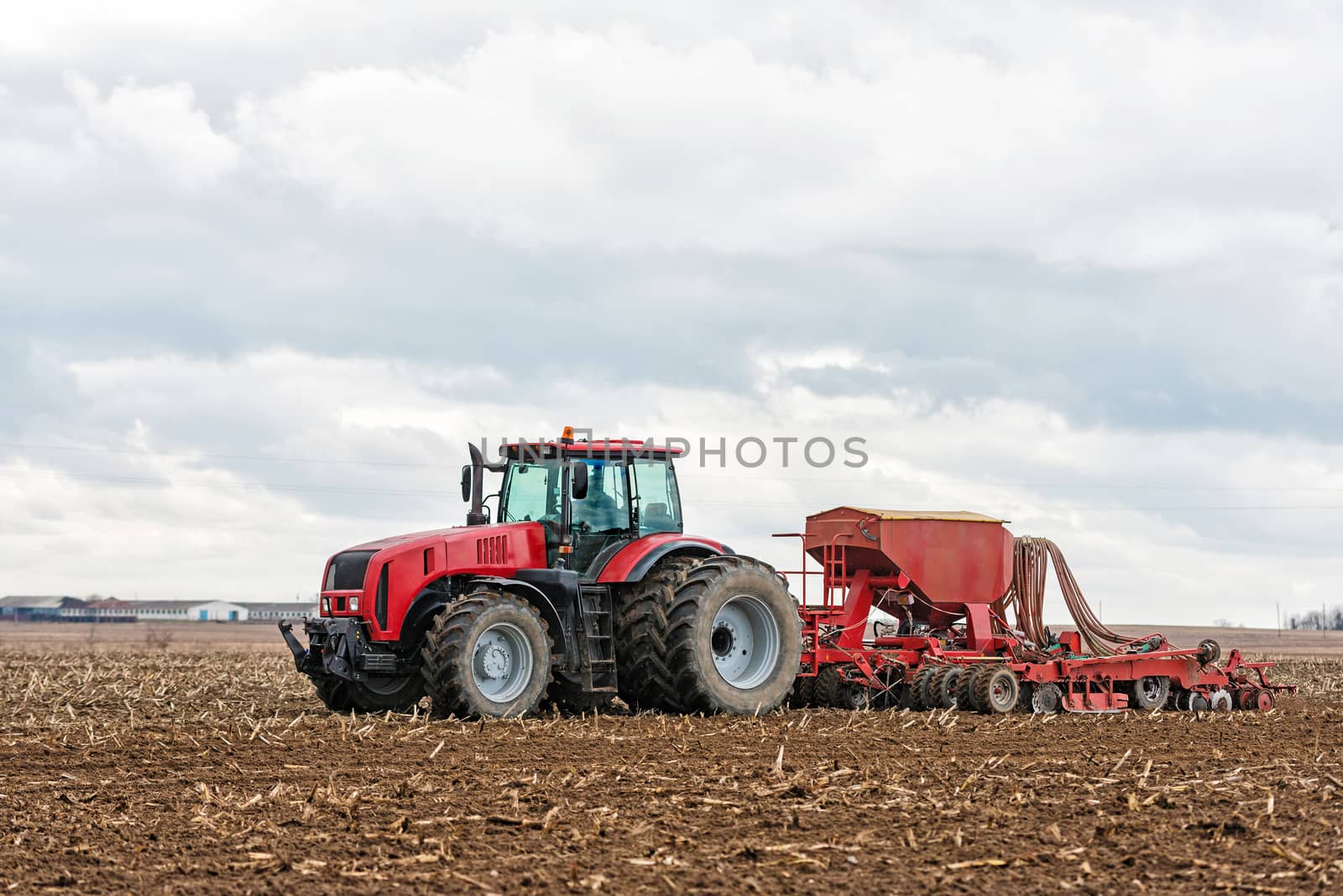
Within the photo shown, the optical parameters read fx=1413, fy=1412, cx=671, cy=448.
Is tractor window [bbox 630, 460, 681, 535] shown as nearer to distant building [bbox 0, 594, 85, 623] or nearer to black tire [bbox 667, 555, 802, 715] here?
black tire [bbox 667, 555, 802, 715]


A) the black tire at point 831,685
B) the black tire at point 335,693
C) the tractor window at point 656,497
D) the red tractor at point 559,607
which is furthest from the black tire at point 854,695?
the black tire at point 335,693

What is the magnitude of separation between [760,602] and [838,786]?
5.73 meters

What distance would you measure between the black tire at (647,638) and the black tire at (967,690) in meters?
3.27

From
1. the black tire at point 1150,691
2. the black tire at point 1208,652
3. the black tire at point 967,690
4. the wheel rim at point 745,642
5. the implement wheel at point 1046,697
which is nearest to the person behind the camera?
the wheel rim at point 745,642

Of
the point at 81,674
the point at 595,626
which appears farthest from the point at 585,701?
the point at 81,674

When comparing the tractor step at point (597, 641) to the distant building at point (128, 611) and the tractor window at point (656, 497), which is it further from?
the distant building at point (128, 611)

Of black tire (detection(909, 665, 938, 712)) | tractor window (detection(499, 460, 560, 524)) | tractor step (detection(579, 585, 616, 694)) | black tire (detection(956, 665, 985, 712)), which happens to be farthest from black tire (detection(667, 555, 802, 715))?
black tire (detection(956, 665, 985, 712))

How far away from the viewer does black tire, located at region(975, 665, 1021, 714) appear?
15125 mm

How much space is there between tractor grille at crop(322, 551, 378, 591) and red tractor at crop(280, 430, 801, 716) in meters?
0.02

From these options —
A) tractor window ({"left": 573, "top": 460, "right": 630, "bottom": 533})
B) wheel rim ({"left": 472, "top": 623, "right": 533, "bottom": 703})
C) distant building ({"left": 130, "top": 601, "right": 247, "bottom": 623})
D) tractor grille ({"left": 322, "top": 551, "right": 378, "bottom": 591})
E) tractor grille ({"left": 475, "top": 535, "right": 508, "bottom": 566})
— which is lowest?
distant building ({"left": 130, "top": 601, "right": 247, "bottom": 623})

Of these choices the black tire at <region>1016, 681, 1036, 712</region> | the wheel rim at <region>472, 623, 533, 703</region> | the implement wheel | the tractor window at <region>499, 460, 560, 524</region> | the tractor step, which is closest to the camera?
the wheel rim at <region>472, 623, 533, 703</region>

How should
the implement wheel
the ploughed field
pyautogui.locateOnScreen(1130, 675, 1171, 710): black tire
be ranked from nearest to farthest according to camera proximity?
1. the ploughed field
2. the implement wheel
3. pyautogui.locateOnScreen(1130, 675, 1171, 710): black tire

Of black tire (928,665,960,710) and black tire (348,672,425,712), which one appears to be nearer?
black tire (348,672,425,712)

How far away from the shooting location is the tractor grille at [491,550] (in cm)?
1359
